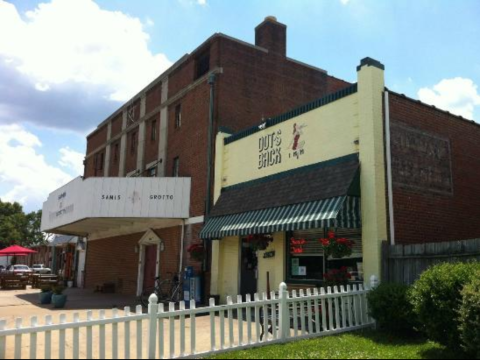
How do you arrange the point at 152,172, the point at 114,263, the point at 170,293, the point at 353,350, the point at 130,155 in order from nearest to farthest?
the point at 353,350 < the point at 170,293 < the point at 152,172 < the point at 114,263 < the point at 130,155

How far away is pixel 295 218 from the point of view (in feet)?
36.9

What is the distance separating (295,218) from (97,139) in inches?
845

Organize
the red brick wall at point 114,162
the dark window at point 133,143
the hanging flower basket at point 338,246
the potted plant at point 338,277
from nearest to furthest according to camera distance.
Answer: the potted plant at point 338,277 → the hanging flower basket at point 338,246 → the dark window at point 133,143 → the red brick wall at point 114,162

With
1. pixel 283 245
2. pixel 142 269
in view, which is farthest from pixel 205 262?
Result: pixel 142 269

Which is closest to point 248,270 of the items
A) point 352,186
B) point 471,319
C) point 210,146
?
point 210,146

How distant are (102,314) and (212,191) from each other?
1043 centimetres

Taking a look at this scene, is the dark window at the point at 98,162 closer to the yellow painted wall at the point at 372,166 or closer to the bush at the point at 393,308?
the yellow painted wall at the point at 372,166

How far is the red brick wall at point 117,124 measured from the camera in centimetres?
2620

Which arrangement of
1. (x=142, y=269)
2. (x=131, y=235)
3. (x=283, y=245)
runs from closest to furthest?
(x=283, y=245) < (x=142, y=269) < (x=131, y=235)

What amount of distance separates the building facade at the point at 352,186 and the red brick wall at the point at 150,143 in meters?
7.91

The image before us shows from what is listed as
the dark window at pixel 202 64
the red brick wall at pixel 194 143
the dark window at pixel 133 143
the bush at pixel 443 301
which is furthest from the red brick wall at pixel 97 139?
the bush at pixel 443 301

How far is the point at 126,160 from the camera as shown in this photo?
80.3 ft

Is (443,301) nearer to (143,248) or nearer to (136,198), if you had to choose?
(136,198)

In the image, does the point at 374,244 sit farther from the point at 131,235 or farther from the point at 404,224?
the point at 131,235
